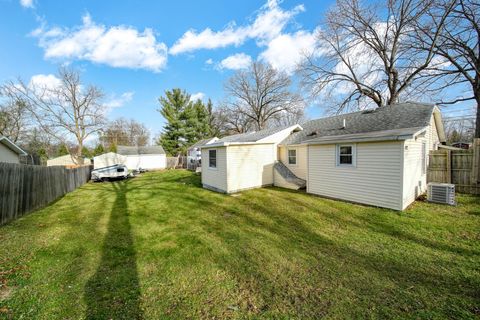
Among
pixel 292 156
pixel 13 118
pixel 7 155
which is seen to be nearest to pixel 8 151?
pixel 7 155

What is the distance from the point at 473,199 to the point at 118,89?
86.0ft

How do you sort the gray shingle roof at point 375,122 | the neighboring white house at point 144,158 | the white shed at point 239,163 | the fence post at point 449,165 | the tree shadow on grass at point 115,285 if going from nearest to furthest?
the tree shadow on grass at point 115,285 < the gray shingle roof at point 375,122 < the fence post at point 449,165 < the white shed at point 239,163 < the neighboring white house at point 144,158

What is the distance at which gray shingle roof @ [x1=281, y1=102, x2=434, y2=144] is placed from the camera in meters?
8.82

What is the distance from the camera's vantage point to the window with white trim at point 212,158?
1117cm

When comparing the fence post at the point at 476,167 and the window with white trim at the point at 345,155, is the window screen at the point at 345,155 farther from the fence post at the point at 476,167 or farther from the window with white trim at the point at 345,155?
the fence post at the point at 476,167

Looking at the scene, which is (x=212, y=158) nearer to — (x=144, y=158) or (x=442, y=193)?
(x=442, y=193)

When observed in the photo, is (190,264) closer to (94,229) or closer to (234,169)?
(94,229)

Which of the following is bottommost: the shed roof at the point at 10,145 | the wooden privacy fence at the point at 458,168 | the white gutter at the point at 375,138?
the wooden privacy fence at the point at 458,168

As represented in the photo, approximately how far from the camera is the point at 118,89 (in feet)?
66.2

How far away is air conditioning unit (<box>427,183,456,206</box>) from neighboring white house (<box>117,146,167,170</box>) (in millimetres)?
28690

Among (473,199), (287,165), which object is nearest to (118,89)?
(287,165)

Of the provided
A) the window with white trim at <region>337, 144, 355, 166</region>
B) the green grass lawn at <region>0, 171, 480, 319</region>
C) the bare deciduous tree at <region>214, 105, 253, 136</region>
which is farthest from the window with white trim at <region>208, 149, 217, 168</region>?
the bare deciduous tree at <region>214, 105, 253, 136</region>

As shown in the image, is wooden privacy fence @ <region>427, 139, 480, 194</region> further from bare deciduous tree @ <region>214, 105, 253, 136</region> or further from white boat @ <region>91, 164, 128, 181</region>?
bare deciduous tree @ <region>214, 105, 253, 136</region>

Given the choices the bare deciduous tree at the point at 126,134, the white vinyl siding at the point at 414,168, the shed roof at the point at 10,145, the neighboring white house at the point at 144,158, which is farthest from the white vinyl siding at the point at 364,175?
the bare deciduous tree at the point at 126,134
